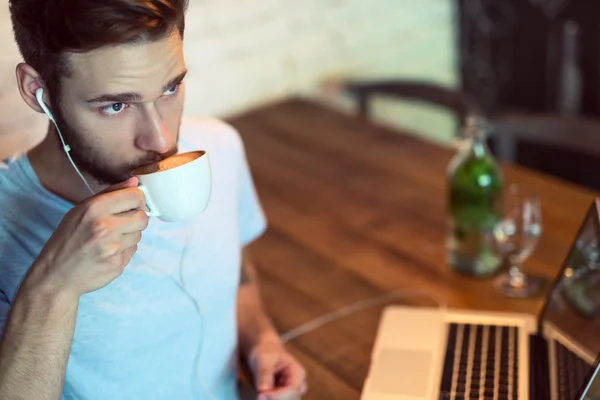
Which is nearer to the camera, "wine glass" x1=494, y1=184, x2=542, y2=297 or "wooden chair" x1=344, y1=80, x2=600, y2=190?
"wine glass" x1=494, y1=184, x2=542, y2=297

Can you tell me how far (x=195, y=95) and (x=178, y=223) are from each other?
1.09 meters

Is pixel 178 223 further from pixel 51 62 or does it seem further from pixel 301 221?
pixel 301 221

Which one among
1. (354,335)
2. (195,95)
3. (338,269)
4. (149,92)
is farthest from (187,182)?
(195,95)

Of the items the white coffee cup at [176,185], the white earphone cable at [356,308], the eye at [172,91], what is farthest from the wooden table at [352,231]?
the eye at [172,91]

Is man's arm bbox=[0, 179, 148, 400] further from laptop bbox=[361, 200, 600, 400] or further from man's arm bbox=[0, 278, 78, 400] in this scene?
laptop bbox=[361, 200, 600, 400]

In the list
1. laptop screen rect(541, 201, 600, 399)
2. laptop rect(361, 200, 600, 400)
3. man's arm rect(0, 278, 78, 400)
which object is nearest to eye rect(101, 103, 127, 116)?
man's arm rect(0, 278, 78, 400)

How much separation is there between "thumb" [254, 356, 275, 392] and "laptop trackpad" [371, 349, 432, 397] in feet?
0.52

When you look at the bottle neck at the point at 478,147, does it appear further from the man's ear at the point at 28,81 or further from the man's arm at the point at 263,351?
the man's ear at the point at 28,81

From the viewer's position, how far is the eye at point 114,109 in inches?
36.6

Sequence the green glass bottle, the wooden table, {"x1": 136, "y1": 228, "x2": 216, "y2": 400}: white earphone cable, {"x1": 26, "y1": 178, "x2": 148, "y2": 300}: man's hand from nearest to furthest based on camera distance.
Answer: {"x1": 26, "y1": 178, "x2": 148, "y2": 300}: man's hand, {"x1": 136, "y1": 228, "x2": 216, "y2": 400}: white earphone cable, the wooden table, the green glass bottle

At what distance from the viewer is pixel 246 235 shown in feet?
4.39

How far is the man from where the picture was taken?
0.87 m

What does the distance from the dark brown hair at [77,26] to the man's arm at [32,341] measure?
10.3 inches

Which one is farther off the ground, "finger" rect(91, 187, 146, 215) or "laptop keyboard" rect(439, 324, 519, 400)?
"finger" rect(91, 187, 146, 215)
